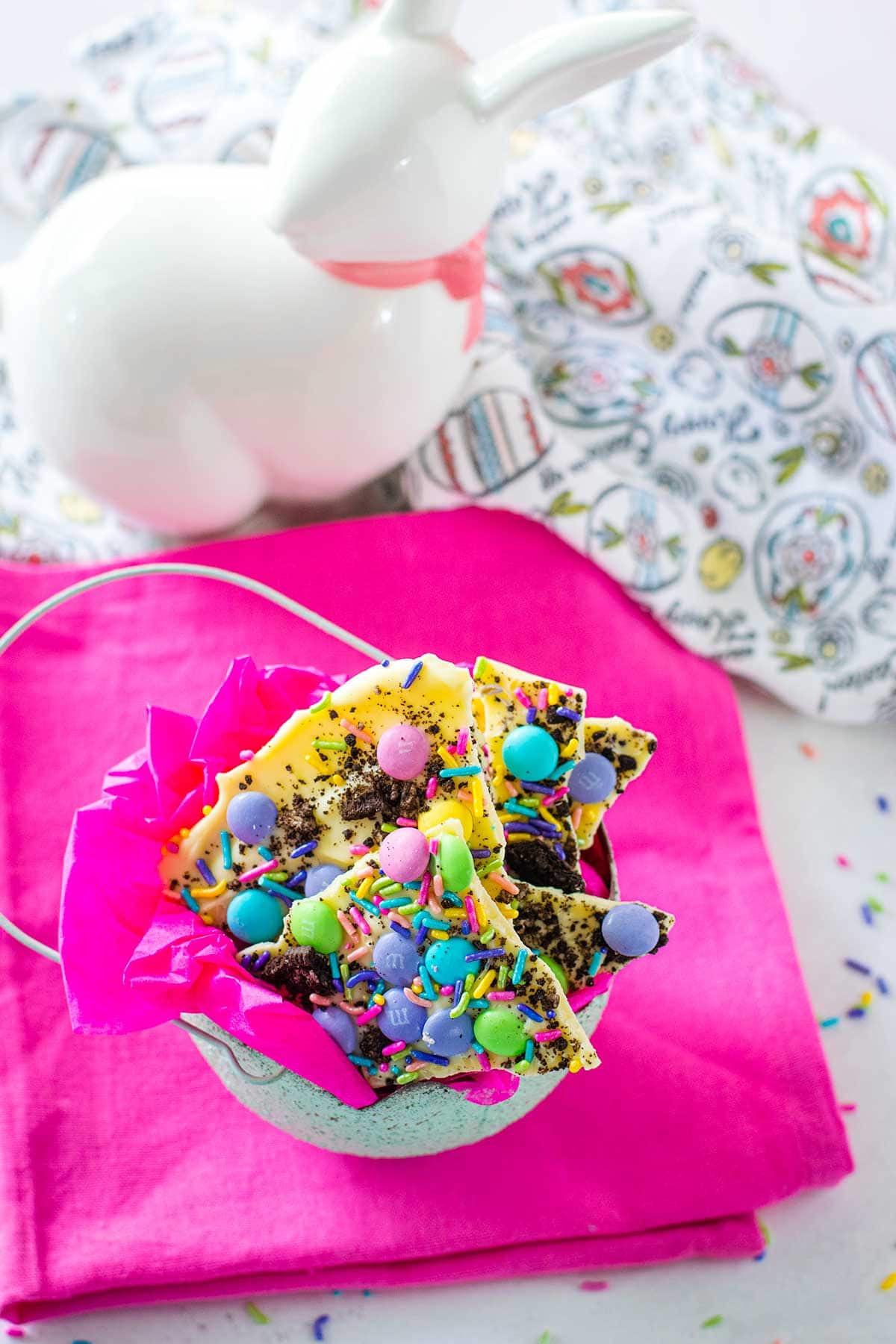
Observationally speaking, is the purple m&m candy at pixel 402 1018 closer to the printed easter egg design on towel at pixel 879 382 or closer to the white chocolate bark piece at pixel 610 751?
the white chocolate bark piece at pixel 610 751

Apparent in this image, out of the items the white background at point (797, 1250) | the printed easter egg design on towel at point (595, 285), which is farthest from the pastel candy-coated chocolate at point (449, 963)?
the printed easter egg design on towel at point (595, 285)

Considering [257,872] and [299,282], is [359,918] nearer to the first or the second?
[257,872]

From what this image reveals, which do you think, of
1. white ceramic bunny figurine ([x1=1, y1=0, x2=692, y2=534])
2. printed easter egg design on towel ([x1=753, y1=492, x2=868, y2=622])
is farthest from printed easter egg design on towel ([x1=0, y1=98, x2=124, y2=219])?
printed easter egg design on towel ([x1=753, y1=492, x2=868, y2=622])

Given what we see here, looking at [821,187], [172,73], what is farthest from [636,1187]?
[172,73]

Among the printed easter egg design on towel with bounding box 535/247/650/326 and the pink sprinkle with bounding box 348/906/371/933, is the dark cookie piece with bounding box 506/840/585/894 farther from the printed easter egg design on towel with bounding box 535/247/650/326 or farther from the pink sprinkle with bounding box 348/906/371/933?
the printed easter egg design on towel with bounding box 535/247/650/326

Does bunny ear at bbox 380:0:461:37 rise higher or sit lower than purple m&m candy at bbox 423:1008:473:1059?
higher

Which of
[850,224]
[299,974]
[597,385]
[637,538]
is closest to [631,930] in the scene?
[299,974]
